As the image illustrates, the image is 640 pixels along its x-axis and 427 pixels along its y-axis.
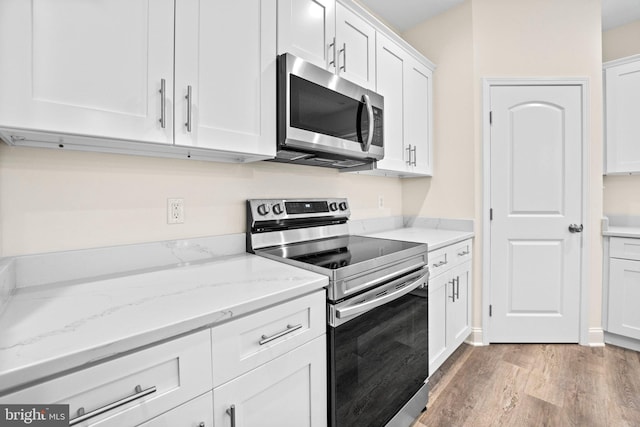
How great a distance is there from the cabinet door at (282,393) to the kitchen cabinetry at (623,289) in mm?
2650

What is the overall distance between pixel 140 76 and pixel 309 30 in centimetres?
92

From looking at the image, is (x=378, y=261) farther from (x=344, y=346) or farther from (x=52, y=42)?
(x=52, y=42)

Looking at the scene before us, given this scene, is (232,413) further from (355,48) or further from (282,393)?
(355,48)

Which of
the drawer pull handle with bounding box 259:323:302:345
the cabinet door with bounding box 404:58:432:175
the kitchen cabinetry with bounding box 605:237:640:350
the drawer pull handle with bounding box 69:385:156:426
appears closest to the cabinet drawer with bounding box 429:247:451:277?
the cabinet door with bounding box 404:58:432:175

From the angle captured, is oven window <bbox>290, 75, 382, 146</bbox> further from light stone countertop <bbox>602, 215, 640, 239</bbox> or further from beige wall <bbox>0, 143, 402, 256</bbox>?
light stone countertop <bbox>602, 215, 640, 239</bbox>

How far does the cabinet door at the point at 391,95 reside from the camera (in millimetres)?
2092

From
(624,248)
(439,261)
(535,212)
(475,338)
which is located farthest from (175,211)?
(624,248)

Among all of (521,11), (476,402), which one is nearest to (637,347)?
(476,402)

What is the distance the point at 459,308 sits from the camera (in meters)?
2.27

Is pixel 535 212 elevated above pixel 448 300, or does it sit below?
above

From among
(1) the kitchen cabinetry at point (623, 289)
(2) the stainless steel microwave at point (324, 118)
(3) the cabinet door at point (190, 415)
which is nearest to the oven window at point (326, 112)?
(2) the stainless steel microwave at point (324, 118)

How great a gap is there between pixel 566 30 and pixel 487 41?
1.97ft

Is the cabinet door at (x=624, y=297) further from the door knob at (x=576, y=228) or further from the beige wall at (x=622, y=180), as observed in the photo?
the beige wall at (x=622, y=180)

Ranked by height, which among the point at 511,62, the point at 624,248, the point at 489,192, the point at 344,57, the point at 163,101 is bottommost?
the point at 624,248
